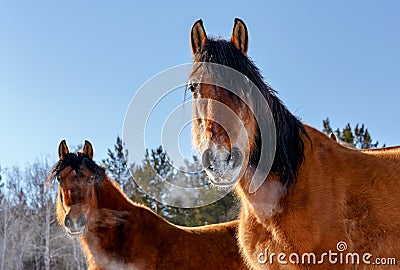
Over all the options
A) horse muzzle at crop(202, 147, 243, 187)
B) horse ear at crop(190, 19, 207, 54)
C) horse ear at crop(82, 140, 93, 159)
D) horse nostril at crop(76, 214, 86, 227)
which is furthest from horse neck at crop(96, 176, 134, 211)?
horse muzzle at crop(202, 147, 243, 187)

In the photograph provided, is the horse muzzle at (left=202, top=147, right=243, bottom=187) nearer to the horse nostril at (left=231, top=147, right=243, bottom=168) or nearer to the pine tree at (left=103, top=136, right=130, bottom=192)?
the horse nostril at (left=231, top=147, right=243, bottom=168)

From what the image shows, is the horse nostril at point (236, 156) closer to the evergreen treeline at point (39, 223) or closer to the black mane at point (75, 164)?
the black mane at point (75, 164)

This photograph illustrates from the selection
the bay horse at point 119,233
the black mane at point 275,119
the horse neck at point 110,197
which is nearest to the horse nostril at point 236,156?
the black mane at point 275,119

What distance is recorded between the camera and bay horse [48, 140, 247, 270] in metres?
6.99

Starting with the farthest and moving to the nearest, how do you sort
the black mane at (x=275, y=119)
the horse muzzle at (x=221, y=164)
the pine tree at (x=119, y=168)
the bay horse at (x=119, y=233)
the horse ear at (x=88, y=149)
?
the pine tree at (x=119, y=168)
the horse ear at (x=88, y=149)
the bay horse at (x=119, y=233)
the black mane at (x=275, y=119)
the horse muzzle at (x=221, y=164)

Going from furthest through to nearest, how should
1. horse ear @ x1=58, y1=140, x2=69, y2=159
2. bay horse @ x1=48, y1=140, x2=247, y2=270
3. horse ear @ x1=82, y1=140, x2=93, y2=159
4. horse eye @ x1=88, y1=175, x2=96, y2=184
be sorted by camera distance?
horse ear @ x1=82, y1=140, x2=93, y2=159
horse ear @ x1=58, y1=140, x2=69, y2=159
horse eye @ x1=88, y1=175, x2=96, y2=184
bay horse @ x1=48, y1=140, x2=247, y2=270

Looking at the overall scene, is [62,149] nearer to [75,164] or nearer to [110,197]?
[75,164]

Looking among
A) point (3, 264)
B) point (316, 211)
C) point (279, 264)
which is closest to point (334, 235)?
point (316, 211)

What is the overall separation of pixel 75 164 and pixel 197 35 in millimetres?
4136

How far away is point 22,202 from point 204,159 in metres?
34.8

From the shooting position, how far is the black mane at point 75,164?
7152 millimetres

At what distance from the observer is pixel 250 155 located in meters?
3.48

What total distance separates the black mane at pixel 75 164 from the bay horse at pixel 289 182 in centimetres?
408

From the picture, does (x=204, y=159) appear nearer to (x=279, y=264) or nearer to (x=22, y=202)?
(x=279, y=264)
